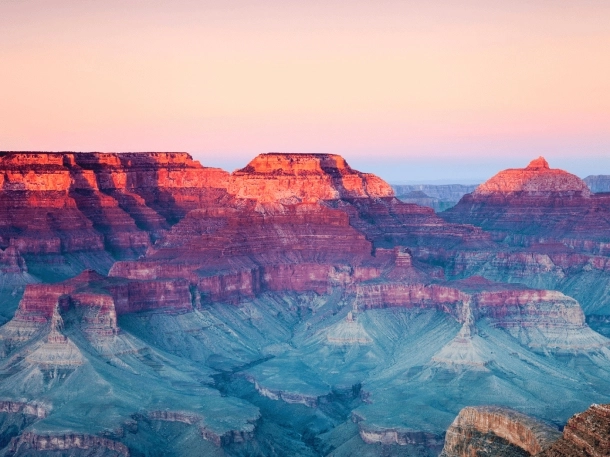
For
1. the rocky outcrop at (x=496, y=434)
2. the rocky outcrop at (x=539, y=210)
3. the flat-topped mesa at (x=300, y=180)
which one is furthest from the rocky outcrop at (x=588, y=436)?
the rocky outcrop at (x=539, y=210)

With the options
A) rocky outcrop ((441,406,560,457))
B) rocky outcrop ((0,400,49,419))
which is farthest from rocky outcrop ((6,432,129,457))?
rocky outcrop ((441,406,560,457))

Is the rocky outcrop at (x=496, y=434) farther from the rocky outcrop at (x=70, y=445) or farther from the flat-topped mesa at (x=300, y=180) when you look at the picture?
the flat-topped mesa at (x=300, y=180)

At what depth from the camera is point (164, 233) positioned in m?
142

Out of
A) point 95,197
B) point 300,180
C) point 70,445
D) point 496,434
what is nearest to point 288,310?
point 300,180

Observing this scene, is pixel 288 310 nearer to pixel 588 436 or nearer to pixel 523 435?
pixel 523 435

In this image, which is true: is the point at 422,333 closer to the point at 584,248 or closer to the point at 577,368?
the point at 577,368

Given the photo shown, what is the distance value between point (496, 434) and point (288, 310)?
75903 millimetres

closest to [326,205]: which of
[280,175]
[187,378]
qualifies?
[280,175]

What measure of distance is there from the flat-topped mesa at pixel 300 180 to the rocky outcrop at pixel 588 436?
3881 inches

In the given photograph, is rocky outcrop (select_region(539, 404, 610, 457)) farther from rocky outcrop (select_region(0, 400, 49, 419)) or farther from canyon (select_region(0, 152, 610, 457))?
rocky outcrop (select_region(0, 400, 49, 419))

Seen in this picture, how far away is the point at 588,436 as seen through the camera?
34.1 meters

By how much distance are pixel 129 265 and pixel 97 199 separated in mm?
33554

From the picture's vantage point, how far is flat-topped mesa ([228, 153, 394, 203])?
443 ft

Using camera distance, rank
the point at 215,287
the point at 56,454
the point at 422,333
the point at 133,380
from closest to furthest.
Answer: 1. the point at 56,454
2. the point at 133,380
3. the point at 422,333
4. the point at 215,287
